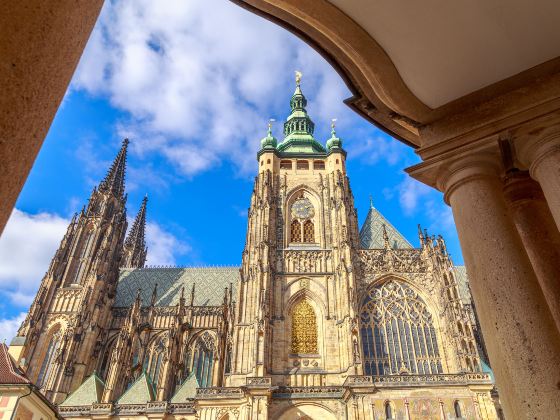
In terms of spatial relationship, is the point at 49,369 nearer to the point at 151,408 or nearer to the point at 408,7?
the point at 151,408

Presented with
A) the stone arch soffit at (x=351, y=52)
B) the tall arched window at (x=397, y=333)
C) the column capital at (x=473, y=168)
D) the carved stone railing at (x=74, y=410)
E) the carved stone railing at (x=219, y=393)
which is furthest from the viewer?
the carved stone railing at (x=74, y=410)

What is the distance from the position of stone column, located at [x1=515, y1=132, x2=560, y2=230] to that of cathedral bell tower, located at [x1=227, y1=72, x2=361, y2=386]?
1958cm

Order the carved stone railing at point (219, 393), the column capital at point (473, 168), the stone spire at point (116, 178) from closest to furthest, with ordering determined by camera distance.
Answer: the column capital at point (473, 168), the carved stone railing at point (219, 393), the stone spire at point (116, 178)

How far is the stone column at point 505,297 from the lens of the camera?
280cm

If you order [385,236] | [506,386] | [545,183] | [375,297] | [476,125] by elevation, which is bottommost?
[506,386]

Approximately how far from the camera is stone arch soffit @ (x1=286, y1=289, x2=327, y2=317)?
81.1ft

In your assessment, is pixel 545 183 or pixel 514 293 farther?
pixel 545 183

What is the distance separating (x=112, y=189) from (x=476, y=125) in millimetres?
41866

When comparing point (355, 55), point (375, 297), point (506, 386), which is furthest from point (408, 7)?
point (375, 297)

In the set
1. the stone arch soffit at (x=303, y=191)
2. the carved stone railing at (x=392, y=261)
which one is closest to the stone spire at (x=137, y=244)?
the stone arch soffit at (x=303, y=191)

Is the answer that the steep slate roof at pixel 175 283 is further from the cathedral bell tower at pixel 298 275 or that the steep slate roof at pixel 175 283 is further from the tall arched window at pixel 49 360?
the cathedral bell tower at pixel 298 275

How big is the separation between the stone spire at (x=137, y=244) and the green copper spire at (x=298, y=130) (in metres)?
28.3

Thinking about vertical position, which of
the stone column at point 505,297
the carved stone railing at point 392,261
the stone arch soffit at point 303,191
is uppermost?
the stone arch soffit at point 303,191

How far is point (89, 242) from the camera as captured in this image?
1447 inches
